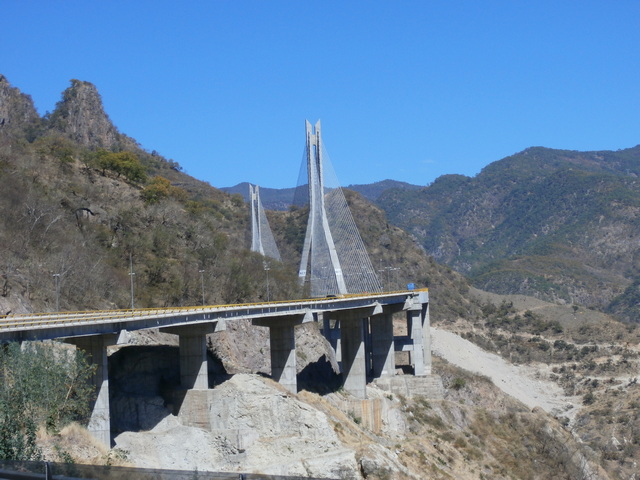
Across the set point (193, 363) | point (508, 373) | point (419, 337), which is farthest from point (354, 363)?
point (508, 373)

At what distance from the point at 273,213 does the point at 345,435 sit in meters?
90.6

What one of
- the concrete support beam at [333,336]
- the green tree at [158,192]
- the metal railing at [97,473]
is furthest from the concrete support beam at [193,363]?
the green tree at [158,192]

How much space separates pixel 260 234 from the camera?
91375 millimetres

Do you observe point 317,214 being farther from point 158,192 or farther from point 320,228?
point 158,192

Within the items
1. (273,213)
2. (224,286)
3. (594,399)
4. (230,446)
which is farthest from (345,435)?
(273,213)

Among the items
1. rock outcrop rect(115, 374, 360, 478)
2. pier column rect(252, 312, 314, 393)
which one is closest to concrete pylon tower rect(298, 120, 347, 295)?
pier column rect(252, 312, 314, 393)

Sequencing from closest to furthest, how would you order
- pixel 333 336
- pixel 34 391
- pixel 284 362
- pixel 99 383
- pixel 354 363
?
pixel 34 391, pixel 99 383, pixel 284 362, pixel 354 363, pixel 333 336

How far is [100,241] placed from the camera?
215 ft

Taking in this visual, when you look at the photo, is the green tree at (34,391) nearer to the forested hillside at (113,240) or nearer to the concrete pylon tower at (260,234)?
the forested hillside at (113,240)

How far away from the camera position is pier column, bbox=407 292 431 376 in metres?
66.5

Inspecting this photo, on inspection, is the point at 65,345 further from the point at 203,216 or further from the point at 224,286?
the point at 203,216

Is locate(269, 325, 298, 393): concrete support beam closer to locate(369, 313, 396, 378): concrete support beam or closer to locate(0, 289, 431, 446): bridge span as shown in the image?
locate(0, 289, 431, 446): bridge span

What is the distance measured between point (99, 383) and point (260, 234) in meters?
58.8

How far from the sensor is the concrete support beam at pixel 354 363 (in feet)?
185
